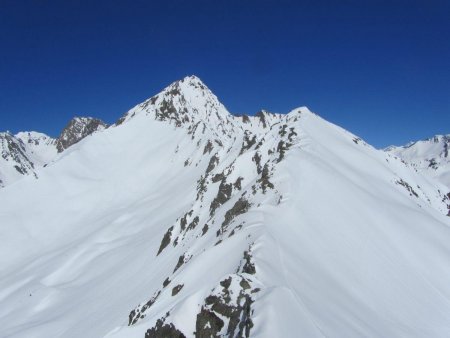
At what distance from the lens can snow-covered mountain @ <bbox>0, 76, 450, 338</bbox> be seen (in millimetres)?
12750

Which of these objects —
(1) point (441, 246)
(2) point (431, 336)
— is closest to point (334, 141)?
(1) point (441, 246)

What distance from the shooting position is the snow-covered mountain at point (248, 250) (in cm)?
1275

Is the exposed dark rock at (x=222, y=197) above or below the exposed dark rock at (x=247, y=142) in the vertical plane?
below

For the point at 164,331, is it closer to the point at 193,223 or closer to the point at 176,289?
the point at 176,289

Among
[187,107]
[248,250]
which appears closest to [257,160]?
[248,250]

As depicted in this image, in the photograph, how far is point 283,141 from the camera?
35750mm

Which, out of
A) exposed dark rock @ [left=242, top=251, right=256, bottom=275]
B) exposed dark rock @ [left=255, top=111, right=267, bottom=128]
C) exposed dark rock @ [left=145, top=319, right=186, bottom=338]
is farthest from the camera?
exposed dark rock @ [left=255, top=111, right=267, bottom=128]

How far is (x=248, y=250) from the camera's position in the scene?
630 inches

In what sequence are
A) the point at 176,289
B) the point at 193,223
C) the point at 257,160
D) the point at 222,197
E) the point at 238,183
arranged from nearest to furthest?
the point at 176,289 → the point at 222,197 → the point at 238,183 → the point at 257,160 → the point at 193,223

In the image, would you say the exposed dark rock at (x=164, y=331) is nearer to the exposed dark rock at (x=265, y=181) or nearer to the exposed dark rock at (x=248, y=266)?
the exposed dark rock at (x=248, y=266)

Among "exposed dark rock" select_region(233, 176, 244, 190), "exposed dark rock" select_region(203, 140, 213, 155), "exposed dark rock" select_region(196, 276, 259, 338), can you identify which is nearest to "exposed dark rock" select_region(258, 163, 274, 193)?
"exposed dark rock" select_region(233, 176, 244, 190)

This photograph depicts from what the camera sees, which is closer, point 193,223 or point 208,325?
point 208,325

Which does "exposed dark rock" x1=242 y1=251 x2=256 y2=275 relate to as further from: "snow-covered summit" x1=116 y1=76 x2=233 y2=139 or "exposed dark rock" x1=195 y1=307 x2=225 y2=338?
"snow-covered summit" x1=116 y1=76 x2=233 y2=139

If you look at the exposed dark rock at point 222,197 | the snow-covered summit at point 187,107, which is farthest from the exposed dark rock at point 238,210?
the snow-covered summit at point 187,107
